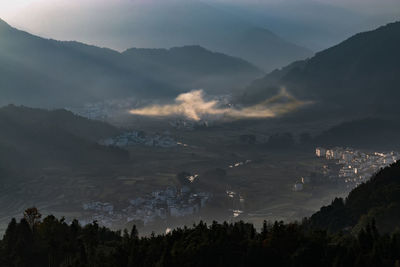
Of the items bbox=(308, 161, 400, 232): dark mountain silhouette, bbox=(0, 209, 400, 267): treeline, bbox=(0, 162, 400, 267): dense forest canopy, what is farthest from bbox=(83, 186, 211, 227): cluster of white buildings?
bbox=(0, 209, 400, 267): treeline

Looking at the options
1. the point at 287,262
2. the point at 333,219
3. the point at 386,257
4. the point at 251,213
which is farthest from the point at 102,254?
the point at 251,213

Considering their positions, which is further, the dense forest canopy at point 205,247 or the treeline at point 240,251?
the dense forest canopy at point 205,247

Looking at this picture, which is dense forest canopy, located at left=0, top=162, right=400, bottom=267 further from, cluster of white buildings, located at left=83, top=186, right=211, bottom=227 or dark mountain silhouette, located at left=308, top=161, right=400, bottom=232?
cluster of white buildings, located at left=83, top=186, right=211, bottom=227

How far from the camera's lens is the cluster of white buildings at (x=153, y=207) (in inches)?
6363

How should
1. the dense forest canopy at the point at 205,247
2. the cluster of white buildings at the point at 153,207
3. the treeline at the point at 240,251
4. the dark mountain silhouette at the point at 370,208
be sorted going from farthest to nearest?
the cluster of white buildings at the point at 153,207
the dark mountain silhouette at the point at 370,208
the dense forest canopy at the point at 205,247
the treeline at the point at 240,251

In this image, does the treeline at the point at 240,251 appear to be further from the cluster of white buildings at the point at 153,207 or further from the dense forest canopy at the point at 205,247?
the cluster of white buildings at the point at 153,207

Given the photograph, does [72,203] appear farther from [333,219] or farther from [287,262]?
[287,262]

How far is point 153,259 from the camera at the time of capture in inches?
2542

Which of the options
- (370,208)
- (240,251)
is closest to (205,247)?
(240,251)

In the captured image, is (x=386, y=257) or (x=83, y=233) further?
(x=83, y=233)

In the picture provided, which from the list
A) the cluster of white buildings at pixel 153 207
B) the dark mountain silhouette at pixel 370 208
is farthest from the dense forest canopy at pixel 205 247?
the cluster of white buildings at pixel 153 207

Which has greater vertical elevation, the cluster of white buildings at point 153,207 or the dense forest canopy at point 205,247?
the cluster of white buildings at point 153,207

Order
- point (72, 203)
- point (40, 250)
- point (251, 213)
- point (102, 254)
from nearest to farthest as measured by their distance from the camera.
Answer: point (102, 254)
point (40, 250)
point (251, 213)
point (72, 203)

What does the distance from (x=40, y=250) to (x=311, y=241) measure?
3468cm
